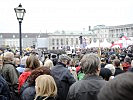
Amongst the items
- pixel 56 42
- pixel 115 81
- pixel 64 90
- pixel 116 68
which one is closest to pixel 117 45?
pixel 116 68

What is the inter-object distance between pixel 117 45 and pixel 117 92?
32107mm

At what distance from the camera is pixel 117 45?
3278 centimetres

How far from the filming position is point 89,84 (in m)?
3.40

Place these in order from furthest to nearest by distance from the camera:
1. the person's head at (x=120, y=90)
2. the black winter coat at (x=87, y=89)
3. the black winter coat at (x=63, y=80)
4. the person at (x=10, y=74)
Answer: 1. the person at (x=10, y=74)
2. the black winter coat at (x=63, y=80)
3. the black winter coat at (x=87, y=89)
4. the person's head at (x=120, y=90)

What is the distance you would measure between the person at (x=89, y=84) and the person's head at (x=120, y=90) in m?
2.08

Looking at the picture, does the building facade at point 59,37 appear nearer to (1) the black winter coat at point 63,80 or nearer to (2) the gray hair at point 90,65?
(1) the black winter coat at point 63,80

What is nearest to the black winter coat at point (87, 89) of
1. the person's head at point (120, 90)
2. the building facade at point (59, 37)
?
the person's head at point (120, 90)

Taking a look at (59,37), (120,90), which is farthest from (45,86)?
(59,37)

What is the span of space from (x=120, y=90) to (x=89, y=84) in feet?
7.15

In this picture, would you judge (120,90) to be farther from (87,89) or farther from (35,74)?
(35,74)

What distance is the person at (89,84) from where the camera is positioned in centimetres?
338

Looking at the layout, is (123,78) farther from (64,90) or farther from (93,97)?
(64,90)

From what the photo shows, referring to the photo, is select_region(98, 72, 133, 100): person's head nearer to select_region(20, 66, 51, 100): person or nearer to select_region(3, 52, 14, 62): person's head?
select_region(20, 66, 51, 100): person

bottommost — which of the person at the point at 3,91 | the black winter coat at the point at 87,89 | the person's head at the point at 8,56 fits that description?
the person at the point at 3,91
